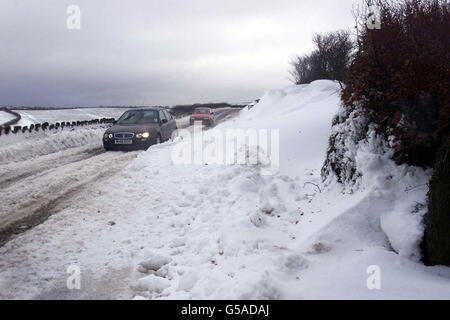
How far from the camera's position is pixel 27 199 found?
6641 mm

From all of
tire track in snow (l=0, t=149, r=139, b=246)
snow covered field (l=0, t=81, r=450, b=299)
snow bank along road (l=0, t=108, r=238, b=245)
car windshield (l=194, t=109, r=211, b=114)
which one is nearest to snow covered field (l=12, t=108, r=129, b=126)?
car windshield (l=194, t=109, r=211, b=114)

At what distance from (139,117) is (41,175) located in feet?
17.3

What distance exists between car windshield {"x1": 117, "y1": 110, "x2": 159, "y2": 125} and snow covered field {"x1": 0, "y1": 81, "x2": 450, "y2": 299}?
6.19 m

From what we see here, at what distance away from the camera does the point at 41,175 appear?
27.9ft

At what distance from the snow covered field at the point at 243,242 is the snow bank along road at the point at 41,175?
1.30 ft

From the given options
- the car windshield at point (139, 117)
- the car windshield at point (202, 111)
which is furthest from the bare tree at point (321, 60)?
the car windshield at point (139, 117)

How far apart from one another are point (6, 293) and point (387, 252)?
4.33 m

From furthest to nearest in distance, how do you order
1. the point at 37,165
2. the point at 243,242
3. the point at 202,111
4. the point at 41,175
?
the point at 202,111 < the point at 37,165 < the point at 41,175 < the point at 243,242

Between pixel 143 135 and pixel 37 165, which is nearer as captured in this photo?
pixel 37 165

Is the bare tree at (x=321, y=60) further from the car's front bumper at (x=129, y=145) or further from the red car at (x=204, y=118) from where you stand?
the car's front bumper at (x=129, y=145)

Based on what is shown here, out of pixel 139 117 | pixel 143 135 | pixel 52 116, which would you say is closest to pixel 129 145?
pixel 143 135

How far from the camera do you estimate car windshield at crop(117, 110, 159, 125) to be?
12.9 m

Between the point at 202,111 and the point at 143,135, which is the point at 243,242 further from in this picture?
the point at 202,111

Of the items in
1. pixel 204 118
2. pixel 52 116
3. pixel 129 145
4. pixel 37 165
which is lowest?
pixel 37 165
